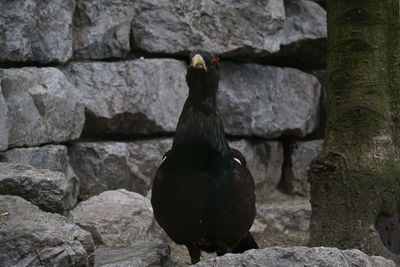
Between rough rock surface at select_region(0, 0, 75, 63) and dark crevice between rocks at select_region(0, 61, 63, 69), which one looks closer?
rough rock surface at select_region(0, 0, 75, 63)

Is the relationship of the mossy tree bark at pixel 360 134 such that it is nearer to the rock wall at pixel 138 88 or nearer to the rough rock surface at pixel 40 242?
the rock wall at pixel 138 88

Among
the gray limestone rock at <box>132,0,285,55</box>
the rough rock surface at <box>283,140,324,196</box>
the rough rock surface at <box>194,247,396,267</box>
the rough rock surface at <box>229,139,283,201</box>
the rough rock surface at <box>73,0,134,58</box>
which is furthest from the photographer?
the rough rock surface at <box>283,140,324,196</box>

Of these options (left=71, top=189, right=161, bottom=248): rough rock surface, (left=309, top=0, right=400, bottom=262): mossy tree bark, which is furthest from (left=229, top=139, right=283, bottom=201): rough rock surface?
(left=309, top=0, right=400, bottom=262): mossy tree bark

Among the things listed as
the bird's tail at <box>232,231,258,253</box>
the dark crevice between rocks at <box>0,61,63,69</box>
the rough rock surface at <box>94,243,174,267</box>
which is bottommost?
the bird's tail at <box>232,231,258,253</box>

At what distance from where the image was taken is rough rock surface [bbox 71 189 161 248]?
4.44 meters

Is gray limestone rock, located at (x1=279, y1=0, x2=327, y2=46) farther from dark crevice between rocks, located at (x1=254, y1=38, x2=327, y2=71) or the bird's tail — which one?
the bird's tail

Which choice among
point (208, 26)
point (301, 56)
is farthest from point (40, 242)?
point (301, 56)

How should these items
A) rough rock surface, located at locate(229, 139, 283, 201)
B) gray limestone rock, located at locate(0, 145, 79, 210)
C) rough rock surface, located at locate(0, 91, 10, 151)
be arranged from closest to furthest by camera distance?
1. rough rock surface, located at locate(0, 91, 10, 151)
2. gray limestone rock, located at locate(0, 145, 79, 210)
3. rough rock surface, located at locate(229, 139, 283, 201)

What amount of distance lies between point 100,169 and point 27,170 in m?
1.42

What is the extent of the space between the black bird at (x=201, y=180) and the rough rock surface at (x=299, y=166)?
2.03 metres

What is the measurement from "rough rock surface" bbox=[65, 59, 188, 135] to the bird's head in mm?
1215

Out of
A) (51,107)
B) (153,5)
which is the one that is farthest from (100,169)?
(153,5)

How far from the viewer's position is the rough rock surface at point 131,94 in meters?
4.87

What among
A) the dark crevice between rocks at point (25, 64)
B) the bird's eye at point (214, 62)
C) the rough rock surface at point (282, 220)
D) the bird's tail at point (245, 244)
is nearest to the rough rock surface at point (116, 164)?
the dark crevice between rocks at point (25, 64)
